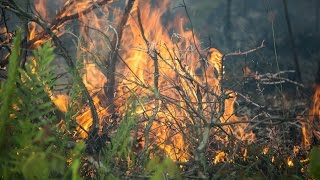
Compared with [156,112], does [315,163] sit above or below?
below

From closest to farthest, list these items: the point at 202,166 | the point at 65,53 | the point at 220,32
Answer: the point at 202,166, the point at 65,53, the point at 220,32

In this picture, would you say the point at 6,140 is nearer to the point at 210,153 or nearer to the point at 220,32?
the point at 210,153

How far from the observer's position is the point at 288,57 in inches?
506

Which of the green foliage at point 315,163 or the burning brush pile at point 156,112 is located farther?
the burning brush pile at point 156,112

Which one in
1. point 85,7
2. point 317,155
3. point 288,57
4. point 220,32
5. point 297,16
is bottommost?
point 317,155

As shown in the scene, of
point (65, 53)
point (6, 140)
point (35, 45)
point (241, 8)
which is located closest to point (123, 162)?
point (65, 53)

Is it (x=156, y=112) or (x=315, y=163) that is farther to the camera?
(x=156, y=112)

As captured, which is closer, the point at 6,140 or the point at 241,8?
the point at 6,140

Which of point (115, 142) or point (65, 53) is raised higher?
point (65, 53)

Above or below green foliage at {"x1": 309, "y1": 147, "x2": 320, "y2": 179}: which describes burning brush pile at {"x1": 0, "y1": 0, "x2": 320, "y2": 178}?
above

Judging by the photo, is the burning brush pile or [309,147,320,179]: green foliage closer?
[309,147,320,179]: green foliage

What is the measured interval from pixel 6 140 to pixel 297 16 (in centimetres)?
2160

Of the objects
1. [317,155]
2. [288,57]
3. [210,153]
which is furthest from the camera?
[288,57]

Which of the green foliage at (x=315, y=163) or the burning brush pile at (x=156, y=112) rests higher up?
the burning brush pile at (x=156, y=112)
